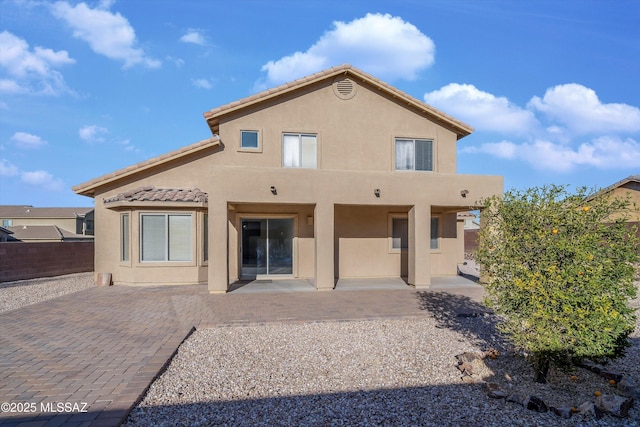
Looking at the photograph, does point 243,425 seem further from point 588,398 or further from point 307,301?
point 307,301

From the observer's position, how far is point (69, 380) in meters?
5.43

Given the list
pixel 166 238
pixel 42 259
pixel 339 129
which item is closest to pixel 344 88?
pixel 339 129

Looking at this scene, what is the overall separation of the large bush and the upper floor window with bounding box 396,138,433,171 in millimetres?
10530

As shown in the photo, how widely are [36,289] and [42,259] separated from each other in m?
4.67

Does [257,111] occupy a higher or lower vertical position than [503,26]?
lower

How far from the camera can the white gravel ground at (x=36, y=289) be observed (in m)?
11.9

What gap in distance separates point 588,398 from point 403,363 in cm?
260

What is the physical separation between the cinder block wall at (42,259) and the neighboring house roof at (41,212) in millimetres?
37248

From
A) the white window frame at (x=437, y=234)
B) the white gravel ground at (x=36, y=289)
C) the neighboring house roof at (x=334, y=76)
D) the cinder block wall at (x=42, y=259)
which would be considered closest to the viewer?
the white gravel ground at (x=36, y=289)

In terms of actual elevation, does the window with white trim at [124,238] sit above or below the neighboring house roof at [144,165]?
below

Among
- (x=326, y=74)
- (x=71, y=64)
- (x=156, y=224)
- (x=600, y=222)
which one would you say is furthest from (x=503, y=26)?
(x=71, y=64)

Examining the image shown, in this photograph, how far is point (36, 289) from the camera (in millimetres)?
14352

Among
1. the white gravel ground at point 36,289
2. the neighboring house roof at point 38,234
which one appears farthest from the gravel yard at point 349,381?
the neighboring house roof at point 38,234

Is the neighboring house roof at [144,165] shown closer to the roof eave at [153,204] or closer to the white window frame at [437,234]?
the roof eave at [153,204]
